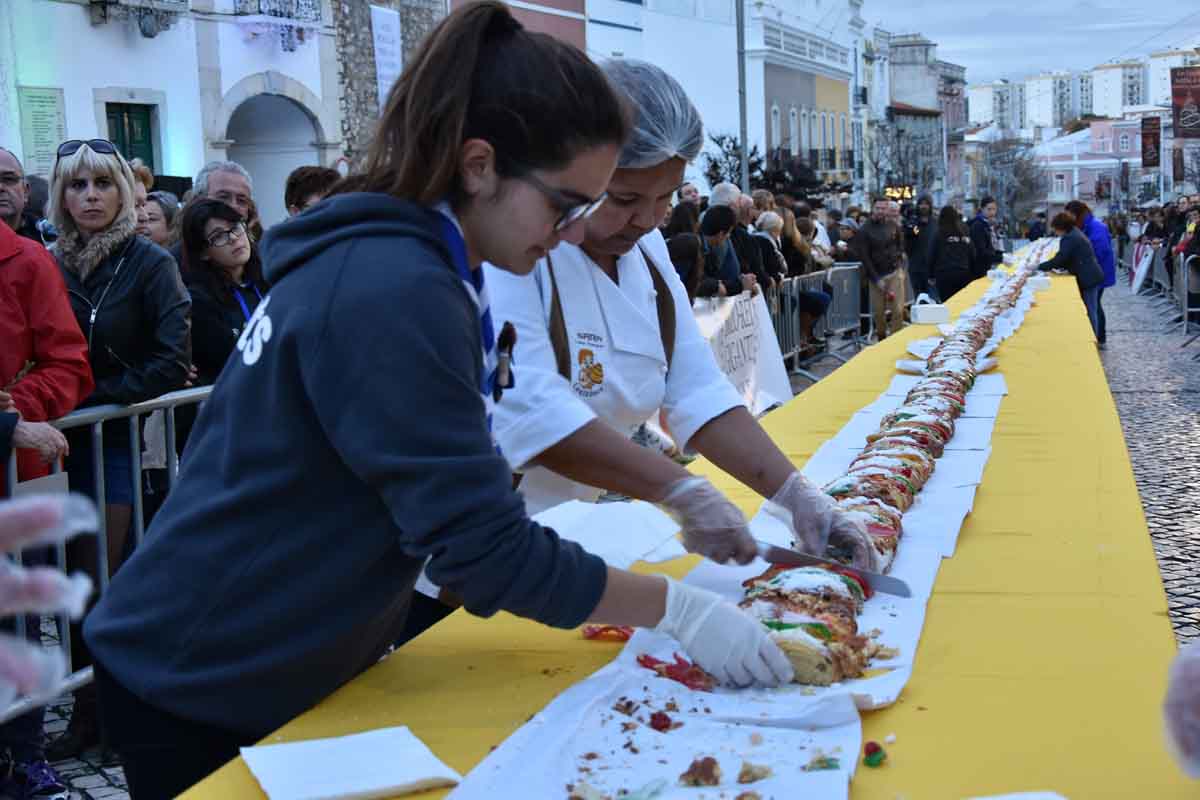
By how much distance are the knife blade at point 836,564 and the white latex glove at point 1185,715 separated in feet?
3.74

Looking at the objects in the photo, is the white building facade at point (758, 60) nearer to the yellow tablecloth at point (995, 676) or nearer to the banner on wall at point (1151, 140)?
the banner on wall at point (1151, 140)

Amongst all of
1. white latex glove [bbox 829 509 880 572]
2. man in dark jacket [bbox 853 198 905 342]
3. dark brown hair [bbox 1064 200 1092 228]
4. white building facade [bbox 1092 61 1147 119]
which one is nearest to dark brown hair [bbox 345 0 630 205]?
white latex glove [bbox 829 509 880 572]

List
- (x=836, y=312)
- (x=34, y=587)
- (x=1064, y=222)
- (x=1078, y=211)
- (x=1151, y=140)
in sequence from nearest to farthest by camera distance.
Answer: (x=34, y=587) < (x=836, y=312) < (x=1064, y=222) < (x=1078, y=211) < (x=1151, y=140)

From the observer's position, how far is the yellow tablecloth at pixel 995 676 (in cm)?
Answer: 159

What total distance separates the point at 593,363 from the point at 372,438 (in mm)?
1153

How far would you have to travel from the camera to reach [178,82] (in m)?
16.7

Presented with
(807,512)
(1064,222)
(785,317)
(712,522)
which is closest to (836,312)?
(785,317)

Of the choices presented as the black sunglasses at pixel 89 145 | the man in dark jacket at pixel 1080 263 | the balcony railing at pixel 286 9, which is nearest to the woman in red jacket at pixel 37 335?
the black sunglasses at pixel 89 145

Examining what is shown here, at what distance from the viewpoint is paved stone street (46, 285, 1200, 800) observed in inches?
151

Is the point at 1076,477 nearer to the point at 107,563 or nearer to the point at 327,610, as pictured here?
the point at 327,610

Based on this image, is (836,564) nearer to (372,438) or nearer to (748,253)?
(372,438)

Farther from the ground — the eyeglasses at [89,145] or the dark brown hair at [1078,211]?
the eyeglasses at [89,145]

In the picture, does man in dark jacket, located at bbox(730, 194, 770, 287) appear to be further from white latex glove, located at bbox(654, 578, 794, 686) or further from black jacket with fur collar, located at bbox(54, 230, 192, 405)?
white latex glove, located at bbox(654, 578, 794, 686)

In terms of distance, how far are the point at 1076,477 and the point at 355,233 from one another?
2.32m
